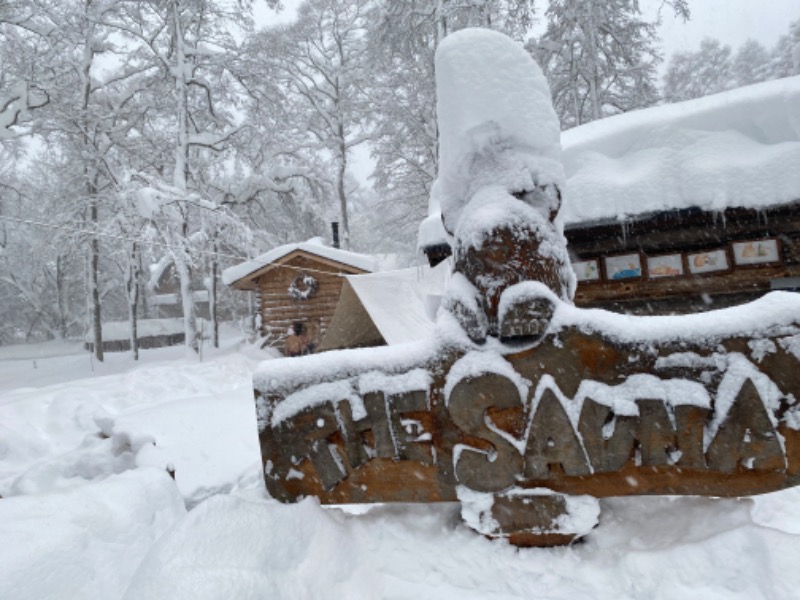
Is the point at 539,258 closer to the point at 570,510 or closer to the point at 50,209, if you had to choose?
the point at 570,510

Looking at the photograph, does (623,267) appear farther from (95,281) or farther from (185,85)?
(95,281)

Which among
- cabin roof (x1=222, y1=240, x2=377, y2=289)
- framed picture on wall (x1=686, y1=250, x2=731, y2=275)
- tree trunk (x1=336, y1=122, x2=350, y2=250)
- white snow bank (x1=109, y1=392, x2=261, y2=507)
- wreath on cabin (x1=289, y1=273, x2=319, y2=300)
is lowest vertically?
white snow bank (x1=109, y1=392, x2=261, y2=507)

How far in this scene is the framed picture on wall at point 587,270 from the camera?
4.89 m

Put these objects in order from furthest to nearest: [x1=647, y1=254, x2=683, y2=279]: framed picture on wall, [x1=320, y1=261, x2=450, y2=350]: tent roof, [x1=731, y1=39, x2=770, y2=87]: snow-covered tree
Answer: [x1=731, y1=39, x2=770, y2=87]: snow-covered tree → [x1=320, y1=261, x2=450, y2=350]: tent roof → [x1=647, y1=254, x2=683, y2=279]: framed picture on wall

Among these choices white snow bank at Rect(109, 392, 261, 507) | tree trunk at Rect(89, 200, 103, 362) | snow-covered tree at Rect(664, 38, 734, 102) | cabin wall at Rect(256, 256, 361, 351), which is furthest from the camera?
snow-covered tree at Rect(664, 38, 734, 102)

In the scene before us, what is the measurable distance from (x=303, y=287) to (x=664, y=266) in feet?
34.5

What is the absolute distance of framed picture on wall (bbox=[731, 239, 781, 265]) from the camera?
166 inches

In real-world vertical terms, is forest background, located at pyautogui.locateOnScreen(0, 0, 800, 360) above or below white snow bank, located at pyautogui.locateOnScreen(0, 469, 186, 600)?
above

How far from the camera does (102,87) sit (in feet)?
46.6

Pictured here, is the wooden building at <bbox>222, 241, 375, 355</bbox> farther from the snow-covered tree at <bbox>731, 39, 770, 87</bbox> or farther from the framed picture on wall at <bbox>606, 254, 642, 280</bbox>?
the snow-covered tree at <bbox>731, 39, 770, 87</bbox>

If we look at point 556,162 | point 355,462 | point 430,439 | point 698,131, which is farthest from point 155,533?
point 698,131

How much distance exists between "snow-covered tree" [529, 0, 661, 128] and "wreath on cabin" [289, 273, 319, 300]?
884 cm

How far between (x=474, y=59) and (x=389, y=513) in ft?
7.10

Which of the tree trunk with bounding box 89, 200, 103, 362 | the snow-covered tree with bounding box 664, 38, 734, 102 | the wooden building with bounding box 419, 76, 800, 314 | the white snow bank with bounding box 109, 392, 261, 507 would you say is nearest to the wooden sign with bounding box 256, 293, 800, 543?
Result: the white snow bank with bounding box 109, 392, 261, 507
